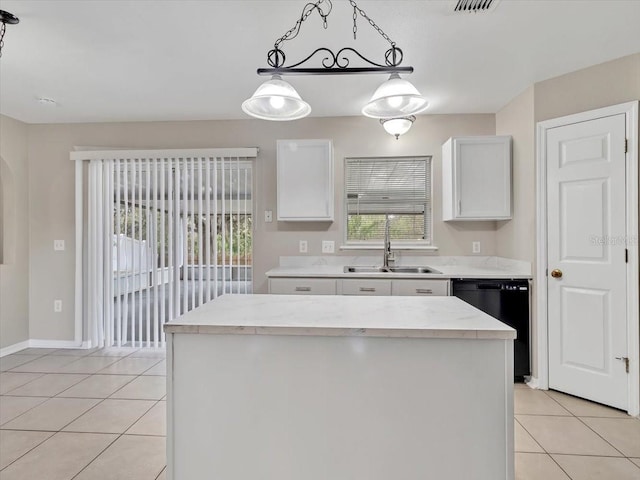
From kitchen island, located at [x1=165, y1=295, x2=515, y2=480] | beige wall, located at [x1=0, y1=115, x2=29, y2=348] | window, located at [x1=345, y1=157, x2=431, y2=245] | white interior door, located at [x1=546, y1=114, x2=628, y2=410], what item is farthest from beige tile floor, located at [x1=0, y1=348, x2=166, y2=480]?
white interior door, located at [x1=546, y1=114, x2=628, y2=410]

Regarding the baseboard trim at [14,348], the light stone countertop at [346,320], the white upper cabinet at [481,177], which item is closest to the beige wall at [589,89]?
the white upper cabinet at [481,177]

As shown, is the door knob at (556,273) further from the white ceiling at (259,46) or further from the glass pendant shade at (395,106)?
the glass pendant shade at (395,106)

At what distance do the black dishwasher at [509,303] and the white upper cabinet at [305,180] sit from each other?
1487mm

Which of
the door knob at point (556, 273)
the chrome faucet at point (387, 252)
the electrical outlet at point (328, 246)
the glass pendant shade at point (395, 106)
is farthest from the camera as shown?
the electrical outlet at point (328, 246)

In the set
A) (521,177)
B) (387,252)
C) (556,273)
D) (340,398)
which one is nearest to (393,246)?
(387,252)

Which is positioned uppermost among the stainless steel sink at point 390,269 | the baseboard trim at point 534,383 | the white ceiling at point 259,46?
the white ceiling at point 259,46

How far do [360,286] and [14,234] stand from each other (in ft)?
12.3

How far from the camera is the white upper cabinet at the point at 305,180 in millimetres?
3584

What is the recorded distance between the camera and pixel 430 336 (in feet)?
4.46

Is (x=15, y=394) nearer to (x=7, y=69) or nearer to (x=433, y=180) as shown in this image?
(x=7, y=69)

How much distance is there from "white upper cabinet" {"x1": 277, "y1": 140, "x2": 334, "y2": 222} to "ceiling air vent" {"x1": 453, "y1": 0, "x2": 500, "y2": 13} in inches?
67.2

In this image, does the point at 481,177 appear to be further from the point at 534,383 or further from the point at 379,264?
the point at 534,383

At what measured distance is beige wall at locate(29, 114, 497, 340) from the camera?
12.5ft

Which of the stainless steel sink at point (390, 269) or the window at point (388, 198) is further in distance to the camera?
the window at point (388, 198)
